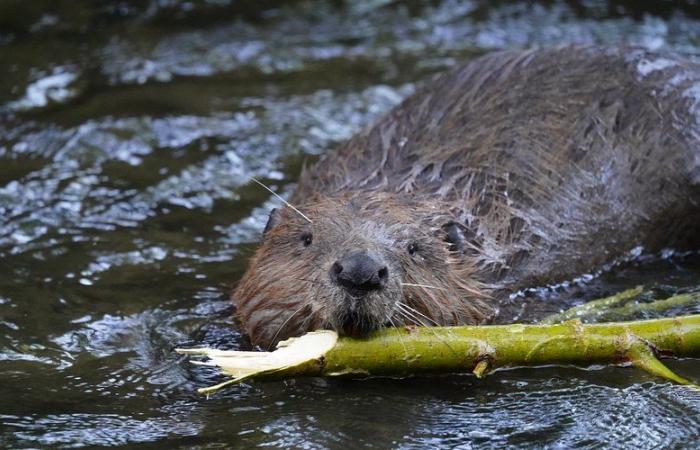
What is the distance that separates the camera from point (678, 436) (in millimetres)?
4340

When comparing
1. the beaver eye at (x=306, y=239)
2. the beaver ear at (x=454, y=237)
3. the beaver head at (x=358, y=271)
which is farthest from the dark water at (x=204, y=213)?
the beaver eye at (x=306, y=239)

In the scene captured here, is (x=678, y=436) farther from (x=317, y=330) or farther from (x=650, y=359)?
(x=317, y=330)

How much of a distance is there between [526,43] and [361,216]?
15.3 ft

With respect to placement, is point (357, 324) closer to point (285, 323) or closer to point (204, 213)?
point (285, 323)

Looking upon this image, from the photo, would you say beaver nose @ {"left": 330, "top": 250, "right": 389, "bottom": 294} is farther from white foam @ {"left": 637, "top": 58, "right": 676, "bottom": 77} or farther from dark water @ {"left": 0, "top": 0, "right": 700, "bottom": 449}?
white foam @ {"left": 637, "top": 58, "right": 676, "bottom": 77}

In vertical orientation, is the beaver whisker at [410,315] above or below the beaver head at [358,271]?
below

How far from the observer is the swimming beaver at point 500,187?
16.6 feet

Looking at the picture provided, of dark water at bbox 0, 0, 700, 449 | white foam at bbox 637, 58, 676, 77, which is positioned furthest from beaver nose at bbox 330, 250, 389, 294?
white foam at bbox 637, 58, 676, 77

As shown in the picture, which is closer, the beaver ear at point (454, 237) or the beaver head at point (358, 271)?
the beaver head at point (358, 271)

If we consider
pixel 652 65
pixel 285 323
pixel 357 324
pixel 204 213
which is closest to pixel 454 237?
pixel 285 323

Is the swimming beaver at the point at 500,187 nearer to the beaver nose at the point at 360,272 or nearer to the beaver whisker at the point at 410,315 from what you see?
the beaver whisker at the point at 410,315

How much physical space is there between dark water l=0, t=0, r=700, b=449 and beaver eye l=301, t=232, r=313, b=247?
557mm

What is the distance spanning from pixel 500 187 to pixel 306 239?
1.20 metres

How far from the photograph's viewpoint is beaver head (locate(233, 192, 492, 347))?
4.51 m
